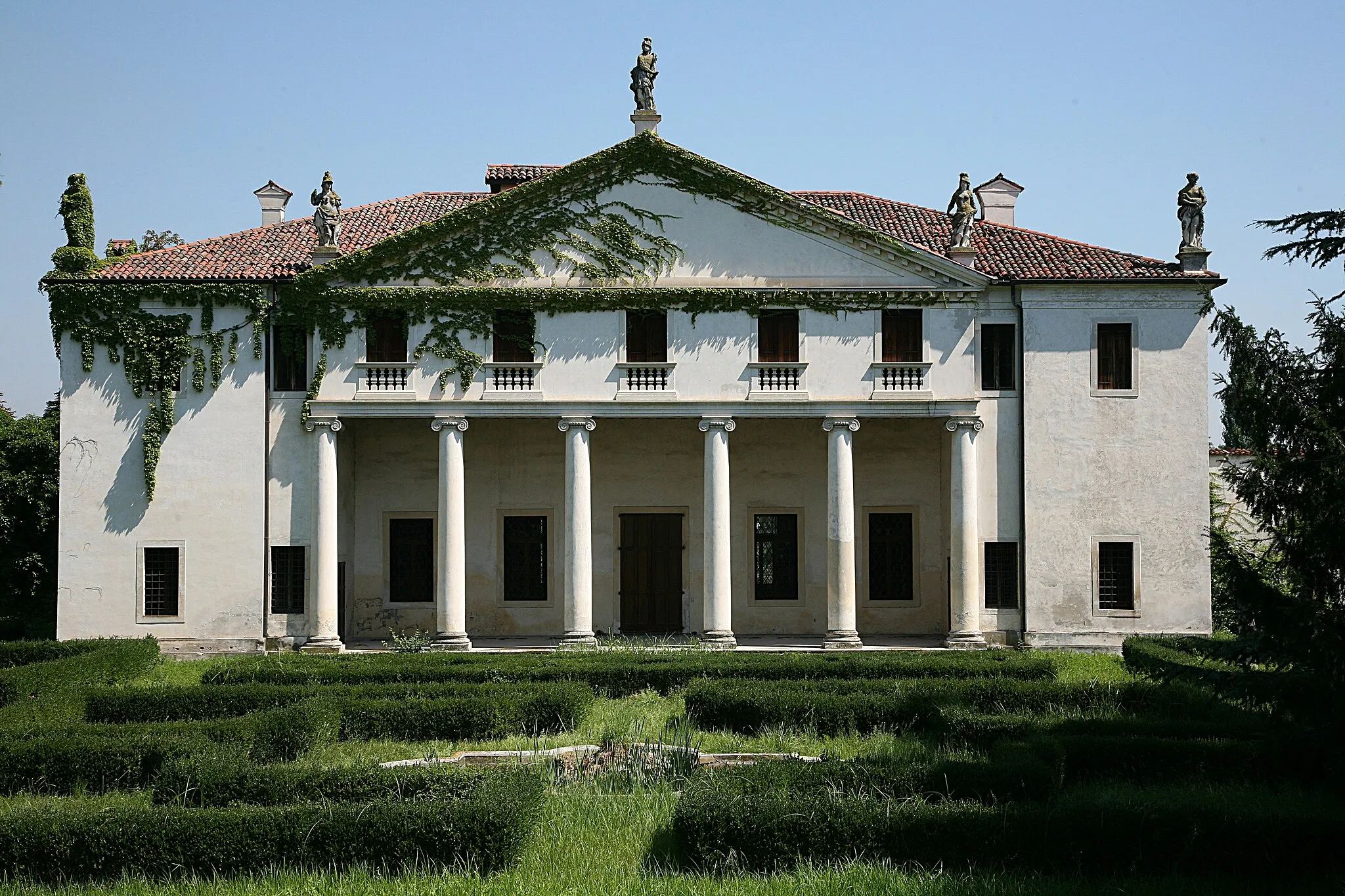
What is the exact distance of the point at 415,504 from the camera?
29.7m

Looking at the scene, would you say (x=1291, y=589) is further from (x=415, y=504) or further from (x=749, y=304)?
(x=415, y=504)

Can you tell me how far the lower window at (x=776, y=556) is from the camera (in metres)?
29.8

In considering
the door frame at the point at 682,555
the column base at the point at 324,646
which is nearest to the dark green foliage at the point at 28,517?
the column base at the point at 324,646

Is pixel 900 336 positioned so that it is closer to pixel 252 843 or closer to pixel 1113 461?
pixel 1113 461

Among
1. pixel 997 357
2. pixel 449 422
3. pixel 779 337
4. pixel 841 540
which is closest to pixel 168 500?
pixel 449 422

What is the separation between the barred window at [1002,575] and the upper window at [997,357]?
3849 mm

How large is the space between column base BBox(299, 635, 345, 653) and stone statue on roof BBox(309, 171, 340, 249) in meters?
9.32

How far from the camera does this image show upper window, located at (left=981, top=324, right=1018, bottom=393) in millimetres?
27422

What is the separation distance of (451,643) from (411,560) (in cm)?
420

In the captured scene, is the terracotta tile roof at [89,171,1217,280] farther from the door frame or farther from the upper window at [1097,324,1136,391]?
the door frame

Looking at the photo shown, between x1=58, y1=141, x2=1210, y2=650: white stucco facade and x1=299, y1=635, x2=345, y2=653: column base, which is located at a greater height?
x1=58, y1=141, x2=1210, y2=650: white stucco facade

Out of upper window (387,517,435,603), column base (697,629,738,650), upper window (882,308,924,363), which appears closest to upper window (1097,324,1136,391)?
upper window (882,308,924,363)

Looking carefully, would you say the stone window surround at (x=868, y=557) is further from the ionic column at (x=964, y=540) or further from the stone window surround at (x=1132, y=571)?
the stone window surround at (x=1132, y=571)

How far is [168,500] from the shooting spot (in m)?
26.8
